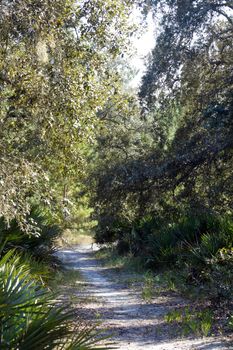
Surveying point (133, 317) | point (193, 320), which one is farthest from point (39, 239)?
point (193, 320)

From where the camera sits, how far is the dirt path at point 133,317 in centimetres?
721

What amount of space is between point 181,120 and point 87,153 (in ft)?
38.7

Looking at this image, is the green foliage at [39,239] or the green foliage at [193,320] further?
the green foliage at [39,239]

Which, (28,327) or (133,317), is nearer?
(28,327)

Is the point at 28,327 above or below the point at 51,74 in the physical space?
below

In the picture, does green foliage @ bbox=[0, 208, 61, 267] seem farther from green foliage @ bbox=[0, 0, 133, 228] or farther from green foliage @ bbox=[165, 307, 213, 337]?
green foliage @ bbox=[165, 307, 213, 337]

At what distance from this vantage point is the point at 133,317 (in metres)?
9.38

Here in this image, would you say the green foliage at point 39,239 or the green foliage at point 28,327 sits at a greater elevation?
the green foliage at point 39,239

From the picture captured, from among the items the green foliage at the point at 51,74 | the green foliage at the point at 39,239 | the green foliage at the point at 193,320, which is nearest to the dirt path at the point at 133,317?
the green foliage at the point at 193,320

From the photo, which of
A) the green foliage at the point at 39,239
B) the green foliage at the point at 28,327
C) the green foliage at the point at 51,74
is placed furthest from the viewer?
the green foliage at the point at 39,239

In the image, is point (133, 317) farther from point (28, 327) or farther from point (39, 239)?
point (28, 327)

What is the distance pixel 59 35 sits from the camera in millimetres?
9266

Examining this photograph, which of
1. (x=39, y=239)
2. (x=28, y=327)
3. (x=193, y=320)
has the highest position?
(x=39, y=239)

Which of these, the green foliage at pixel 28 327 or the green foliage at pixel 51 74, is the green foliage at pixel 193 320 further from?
the green foliage at pixel 28 327
